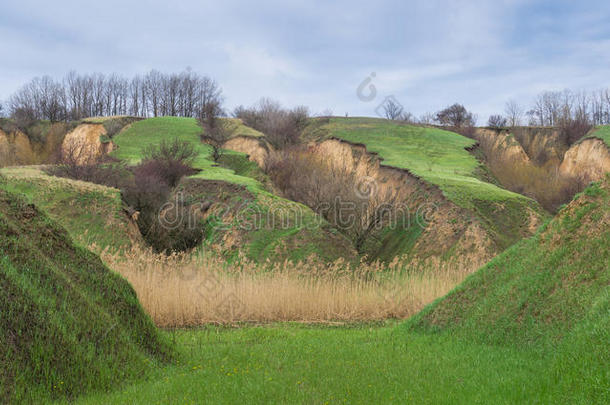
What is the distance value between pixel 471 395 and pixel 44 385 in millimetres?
3773

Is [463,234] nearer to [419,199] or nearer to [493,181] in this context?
[419,199]

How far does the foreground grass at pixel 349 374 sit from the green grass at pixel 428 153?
44.8 ft

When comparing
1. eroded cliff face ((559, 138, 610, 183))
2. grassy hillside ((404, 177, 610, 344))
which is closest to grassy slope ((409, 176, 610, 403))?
grassy hillside ((404, 177, 610, 344))

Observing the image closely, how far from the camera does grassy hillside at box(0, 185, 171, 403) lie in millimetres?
4383

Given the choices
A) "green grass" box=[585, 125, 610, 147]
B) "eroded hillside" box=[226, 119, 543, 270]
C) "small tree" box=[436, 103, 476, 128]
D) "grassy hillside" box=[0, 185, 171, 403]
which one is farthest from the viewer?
"small tree" box=[436, 103, 476, 128]

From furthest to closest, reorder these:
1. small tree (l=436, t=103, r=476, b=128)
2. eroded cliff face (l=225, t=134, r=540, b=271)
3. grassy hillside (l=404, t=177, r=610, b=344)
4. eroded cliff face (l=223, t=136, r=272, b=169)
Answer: small tree (l=436, t=103, r=476, b=128) → eroded cliff face (l=223, t=136, r=272, b=169) → eroded cliff face (l=225, t=134, r=540, b=271) → grassy hillside (l=404, t=177, r=610, b=344)

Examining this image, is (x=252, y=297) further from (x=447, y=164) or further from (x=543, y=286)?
(x=447, y=164)

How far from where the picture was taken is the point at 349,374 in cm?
539

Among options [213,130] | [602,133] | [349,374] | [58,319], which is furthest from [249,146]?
[58,319]

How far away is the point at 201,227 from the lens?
17500 mm

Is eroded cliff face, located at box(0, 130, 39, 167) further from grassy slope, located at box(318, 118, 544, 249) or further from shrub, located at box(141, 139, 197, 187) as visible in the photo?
grassy slope, located at box(318, 118, 544, 249)

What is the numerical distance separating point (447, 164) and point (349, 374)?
23882 millimetres

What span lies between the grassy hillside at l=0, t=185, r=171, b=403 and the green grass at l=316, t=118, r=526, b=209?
50.7ft

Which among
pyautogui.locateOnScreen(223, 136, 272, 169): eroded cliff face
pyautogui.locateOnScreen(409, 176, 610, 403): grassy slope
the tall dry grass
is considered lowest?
the tall dry grass
